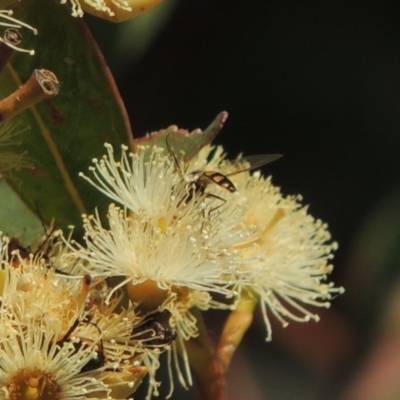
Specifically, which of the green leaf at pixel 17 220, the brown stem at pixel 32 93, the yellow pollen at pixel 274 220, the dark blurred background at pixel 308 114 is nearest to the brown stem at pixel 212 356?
the yellow pollen at pixel 274 220

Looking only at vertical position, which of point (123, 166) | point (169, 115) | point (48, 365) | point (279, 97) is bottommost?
point (169, 115)

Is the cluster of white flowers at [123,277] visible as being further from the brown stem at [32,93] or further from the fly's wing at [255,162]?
the brown stem at [32,93]

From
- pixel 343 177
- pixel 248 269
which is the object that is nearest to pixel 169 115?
pixel 343 177

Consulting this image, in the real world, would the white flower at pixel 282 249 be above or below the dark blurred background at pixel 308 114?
above

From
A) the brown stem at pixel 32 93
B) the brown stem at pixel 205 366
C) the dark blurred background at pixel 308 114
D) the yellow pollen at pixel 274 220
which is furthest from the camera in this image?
the dark blurred background at pixel 308 114

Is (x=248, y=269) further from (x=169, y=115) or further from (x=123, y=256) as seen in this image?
(x=169, y=115)
